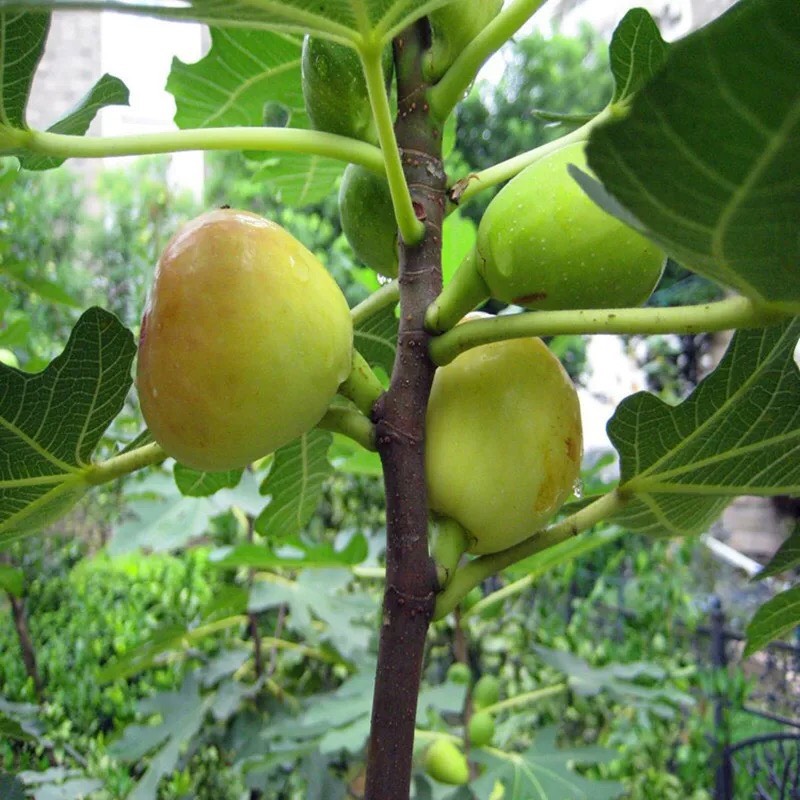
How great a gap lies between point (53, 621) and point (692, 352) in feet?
17.7

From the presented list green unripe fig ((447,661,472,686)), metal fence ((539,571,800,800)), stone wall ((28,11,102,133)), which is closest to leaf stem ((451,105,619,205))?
green unripe fig ((447,661,472,686))

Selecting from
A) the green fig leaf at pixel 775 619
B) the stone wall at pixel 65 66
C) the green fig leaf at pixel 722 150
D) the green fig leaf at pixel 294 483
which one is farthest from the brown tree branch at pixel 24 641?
the stone wall at pixel 65 66

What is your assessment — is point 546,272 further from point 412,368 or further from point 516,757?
point 516,757

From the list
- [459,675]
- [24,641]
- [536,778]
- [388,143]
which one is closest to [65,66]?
[24,641]

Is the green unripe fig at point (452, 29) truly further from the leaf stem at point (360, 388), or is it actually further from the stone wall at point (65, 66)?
the stone wall at point (65, 66)

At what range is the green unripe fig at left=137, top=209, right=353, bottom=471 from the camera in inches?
14.0

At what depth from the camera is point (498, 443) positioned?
0.41 m

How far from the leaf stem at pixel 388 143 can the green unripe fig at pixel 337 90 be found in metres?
0.06

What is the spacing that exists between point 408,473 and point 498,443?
0.05m

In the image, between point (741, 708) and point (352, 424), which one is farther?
point (741, 708)

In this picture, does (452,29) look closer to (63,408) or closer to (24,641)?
(63,408)

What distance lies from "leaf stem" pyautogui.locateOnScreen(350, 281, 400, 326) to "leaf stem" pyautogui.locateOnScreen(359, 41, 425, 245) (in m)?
0.10

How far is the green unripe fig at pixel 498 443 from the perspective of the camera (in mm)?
406

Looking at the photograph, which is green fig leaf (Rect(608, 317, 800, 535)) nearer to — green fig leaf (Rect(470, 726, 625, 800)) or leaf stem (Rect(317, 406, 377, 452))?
leaf stem (Rect(317, 406, 377, 452))
